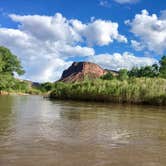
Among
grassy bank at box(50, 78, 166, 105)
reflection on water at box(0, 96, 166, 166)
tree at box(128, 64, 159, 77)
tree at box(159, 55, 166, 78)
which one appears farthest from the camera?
tree at box(128, 64, 159, 77)

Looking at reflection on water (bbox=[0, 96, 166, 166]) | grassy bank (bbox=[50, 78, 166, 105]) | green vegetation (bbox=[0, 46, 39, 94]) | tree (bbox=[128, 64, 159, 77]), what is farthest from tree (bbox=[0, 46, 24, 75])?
reflection on water (bbox=[0, 96, 166, 166])

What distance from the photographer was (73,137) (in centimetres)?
1161

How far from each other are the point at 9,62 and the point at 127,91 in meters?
50.8

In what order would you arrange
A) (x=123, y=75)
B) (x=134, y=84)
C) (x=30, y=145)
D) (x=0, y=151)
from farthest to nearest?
(x=123, y=75) < (x=134, y=84) < (x=30, y=145) < (x=0, y=151)

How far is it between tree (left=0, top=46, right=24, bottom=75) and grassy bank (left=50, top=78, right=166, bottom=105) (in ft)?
125

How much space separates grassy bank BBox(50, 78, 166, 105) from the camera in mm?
38719

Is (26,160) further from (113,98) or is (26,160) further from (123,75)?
(123,75)

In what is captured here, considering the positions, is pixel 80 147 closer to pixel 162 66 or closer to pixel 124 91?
pixel 124 91

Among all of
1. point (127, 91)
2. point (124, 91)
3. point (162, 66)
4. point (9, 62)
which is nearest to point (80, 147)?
point (127, 91)

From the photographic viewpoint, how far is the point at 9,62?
84.1 metres

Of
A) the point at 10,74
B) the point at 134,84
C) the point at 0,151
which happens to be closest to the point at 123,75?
the point at 10,74

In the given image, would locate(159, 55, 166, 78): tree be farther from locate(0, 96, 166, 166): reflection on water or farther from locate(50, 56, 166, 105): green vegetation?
locate(0, 96, 166, 166): reflection on water

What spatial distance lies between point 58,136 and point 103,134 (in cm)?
200

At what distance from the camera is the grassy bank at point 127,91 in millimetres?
38719
